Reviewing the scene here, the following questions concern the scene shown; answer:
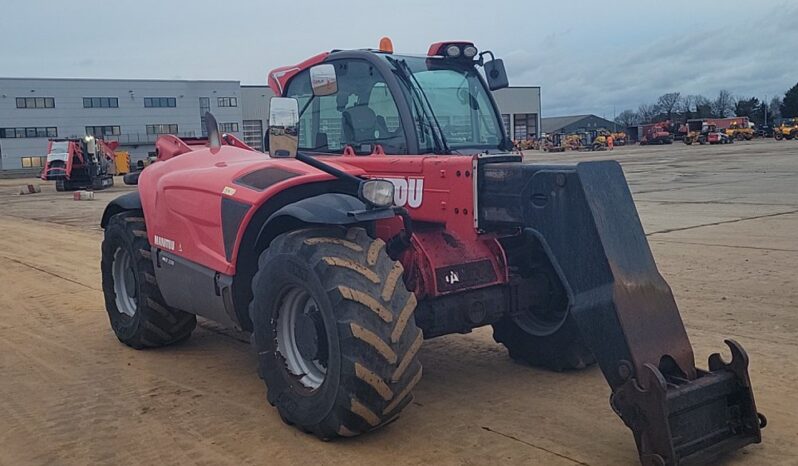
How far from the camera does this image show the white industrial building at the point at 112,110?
233 ft

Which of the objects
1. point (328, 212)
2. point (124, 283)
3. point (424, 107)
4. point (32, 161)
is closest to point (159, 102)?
point (32, 161)

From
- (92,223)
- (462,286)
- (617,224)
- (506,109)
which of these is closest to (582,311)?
(617,224)

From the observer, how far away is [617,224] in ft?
13.7

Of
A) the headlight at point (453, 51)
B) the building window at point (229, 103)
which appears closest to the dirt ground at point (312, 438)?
the headlight at point (453, 51)

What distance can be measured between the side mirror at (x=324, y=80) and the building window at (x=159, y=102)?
76.2m

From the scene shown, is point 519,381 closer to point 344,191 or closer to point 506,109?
point 344,191

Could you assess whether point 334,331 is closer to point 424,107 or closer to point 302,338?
point 302,338

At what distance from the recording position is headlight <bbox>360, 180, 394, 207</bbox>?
172 inches

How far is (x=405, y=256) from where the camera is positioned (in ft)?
15.8

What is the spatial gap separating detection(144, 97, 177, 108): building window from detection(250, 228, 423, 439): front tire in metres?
76.9

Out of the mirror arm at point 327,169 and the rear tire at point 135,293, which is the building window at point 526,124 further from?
the mirror arm at point 327,169

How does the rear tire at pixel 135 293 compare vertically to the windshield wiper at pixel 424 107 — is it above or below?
below

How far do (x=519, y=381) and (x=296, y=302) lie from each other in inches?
70.1

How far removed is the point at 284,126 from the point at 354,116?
3.25 feet
